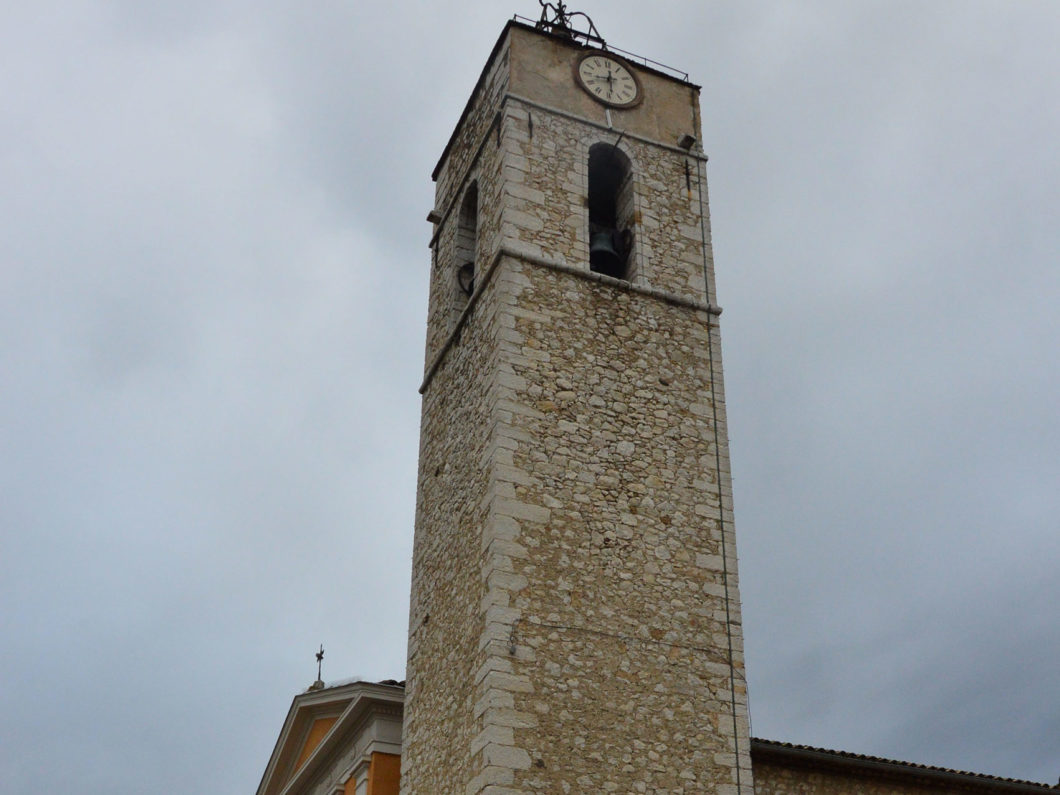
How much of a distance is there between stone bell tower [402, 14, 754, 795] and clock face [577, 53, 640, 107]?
27 mm

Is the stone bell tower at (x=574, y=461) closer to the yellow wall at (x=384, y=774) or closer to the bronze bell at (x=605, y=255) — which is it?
the bronze bell at (x=605, y=255)

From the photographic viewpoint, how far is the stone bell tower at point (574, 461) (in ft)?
35.4

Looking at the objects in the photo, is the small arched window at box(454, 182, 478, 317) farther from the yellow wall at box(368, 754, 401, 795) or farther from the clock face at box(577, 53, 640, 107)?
the yellow wall at box(368, 754, 401, 795)

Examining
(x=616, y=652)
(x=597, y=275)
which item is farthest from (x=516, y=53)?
(x=616, y=652)

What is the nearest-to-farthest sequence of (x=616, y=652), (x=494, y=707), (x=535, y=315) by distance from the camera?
1. (x=494, y=707)
2. (x=616, y=652)
3. (x=535, y=315)

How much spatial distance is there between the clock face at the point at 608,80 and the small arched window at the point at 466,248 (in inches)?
72.3

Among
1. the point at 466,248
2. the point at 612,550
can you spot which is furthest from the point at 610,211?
the point at 612,550

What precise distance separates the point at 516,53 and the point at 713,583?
22.4ft

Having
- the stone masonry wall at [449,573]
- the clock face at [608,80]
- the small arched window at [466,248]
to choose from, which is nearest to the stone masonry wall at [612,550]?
the stone masonry wall at [449,573]

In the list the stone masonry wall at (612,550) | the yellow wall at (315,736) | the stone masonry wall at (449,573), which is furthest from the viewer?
the yellow wall at (315,736)

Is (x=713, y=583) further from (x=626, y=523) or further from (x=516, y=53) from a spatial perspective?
(x=516, y=53)

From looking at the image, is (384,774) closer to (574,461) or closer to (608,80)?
(574,461)

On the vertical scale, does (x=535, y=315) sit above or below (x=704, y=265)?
below

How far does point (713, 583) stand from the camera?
468 inches
